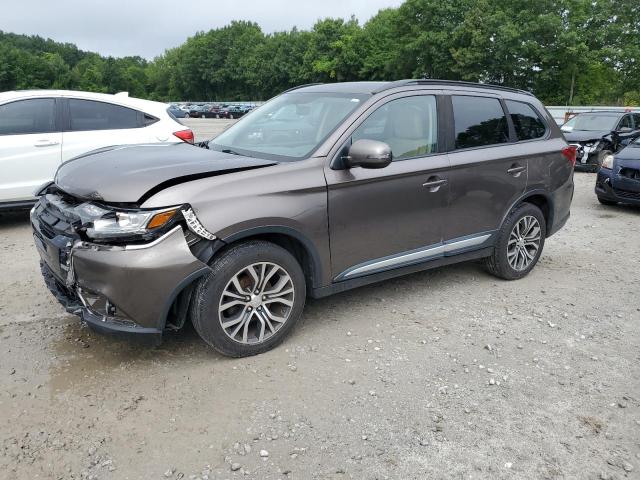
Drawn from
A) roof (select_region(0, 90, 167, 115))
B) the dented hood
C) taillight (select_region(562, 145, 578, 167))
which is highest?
roof (select_region(0, 90, 167, 115))

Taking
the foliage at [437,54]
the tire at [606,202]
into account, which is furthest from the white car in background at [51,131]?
the foliage at [437,54]

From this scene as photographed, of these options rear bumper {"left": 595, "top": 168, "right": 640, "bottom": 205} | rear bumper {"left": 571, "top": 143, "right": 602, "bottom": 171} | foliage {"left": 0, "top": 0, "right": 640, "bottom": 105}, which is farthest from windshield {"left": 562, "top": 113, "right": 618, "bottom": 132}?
foliage {"left": 0, "top": 0, "right": 640, "bottom": 105}

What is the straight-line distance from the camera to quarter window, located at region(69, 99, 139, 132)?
6.95 m

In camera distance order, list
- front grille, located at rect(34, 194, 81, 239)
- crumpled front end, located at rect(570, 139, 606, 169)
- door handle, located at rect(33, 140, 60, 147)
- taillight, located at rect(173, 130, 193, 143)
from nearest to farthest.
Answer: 1. front grille, located at rect(34, 194, 81, 239)
2. door handle, located at rect(33, 140, 60, 147)
3. taillight, located at rect(173, 130, 193, 143)
4. crumpled front end, located at rect(570, 139, 606, 169)

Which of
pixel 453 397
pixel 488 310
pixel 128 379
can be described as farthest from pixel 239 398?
pixel 488 310

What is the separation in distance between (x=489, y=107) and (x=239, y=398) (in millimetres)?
3381

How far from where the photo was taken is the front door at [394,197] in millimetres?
3803

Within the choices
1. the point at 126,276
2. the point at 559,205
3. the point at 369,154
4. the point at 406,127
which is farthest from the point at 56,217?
the point at 559,205

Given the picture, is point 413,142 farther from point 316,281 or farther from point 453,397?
point 453,397

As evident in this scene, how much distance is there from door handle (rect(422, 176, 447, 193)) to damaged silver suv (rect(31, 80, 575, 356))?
4 cm

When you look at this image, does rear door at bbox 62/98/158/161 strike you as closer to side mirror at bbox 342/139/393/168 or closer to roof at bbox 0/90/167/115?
roof at bbox 0/90/167/115

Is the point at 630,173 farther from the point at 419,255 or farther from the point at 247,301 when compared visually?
the point at 247,301

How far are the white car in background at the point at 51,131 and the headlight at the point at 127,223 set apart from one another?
4.12 meters

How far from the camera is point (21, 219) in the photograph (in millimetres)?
7316
